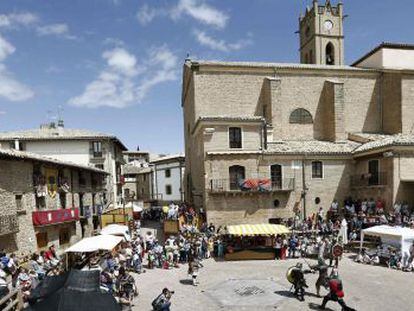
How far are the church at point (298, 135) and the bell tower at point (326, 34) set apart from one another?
27.4ft

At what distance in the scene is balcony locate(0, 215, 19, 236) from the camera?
14855mm

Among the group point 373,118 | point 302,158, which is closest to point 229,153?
point 302,158

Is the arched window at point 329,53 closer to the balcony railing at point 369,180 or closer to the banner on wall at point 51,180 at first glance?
the balcony railing at point 369,180

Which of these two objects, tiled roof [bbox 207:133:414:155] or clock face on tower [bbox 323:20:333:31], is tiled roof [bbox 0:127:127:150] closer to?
tiled roof [bbox 207:133:414:155]

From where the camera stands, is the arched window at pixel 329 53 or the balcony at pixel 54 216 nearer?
the balcony at pixel 54 216

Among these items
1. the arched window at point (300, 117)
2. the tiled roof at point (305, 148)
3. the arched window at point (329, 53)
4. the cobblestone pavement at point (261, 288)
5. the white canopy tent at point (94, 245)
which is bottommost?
the cobblestone pavement at point (261, 288)

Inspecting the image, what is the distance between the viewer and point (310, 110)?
31.1m

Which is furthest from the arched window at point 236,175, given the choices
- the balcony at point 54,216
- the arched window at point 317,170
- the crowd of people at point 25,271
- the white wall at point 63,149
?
the white wall at point 63,149

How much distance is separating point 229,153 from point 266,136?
13.3 ft

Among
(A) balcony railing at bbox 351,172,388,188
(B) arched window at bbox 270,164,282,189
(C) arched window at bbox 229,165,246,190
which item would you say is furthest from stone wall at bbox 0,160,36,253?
(A) balcony railing at bbox 351,172,388,188

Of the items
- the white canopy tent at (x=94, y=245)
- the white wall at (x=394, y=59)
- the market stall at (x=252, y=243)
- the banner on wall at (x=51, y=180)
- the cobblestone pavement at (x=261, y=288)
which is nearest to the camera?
the cobblestone pavement at (x=261, y=288)

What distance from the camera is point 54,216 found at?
1978 cm

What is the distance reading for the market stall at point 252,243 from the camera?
1877 centimetres

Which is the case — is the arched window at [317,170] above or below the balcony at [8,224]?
above
